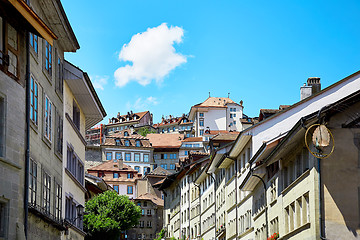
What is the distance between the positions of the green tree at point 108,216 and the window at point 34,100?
5295 cm

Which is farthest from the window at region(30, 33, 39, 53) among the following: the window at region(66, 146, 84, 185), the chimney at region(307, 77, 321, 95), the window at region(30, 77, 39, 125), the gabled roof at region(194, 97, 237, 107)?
the gabled roof at region(194, 97, 237, 107)

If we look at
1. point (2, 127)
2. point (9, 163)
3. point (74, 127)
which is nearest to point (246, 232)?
point (74, 127)

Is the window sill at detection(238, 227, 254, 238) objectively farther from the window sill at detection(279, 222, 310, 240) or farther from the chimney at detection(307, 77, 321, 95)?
the window sill at detection(279, 222, 310, 240)

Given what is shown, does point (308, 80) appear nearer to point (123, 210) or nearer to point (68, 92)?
point (68, 92)

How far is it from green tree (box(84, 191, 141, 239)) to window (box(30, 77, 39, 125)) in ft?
174

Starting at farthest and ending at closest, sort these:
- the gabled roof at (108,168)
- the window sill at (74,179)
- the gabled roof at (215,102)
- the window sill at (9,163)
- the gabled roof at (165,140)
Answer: the gabled roof at (215,102)
the gabled roof at (165,140)
the gabled roof at (108,168)
the window sill at (74,179)
the window sill at (9,163)

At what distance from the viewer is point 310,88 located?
39.1 meters

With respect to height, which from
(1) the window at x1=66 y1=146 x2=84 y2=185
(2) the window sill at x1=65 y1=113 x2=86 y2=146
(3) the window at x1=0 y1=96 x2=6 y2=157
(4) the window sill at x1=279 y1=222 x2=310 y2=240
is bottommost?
(4) the window sill at x1=279 y1=222 x2=310 y2=240

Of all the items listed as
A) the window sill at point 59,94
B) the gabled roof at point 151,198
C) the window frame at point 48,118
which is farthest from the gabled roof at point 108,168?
the window frame at point 48,118

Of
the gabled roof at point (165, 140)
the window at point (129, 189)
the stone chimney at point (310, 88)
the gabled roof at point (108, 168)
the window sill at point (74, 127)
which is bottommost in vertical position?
the window sill at point (74, 127)

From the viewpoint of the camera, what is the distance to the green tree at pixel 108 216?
78.5m

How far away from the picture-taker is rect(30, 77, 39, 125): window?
2366cm

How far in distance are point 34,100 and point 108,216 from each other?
59203mm

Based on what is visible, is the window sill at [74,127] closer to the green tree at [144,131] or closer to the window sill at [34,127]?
the window sill at [34,127]
